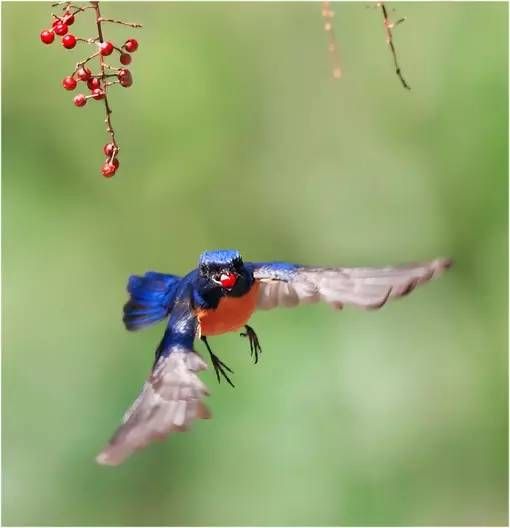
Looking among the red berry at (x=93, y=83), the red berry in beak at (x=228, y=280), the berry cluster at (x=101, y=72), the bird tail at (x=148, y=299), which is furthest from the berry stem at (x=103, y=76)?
the bird tail at (x=148, y=299)

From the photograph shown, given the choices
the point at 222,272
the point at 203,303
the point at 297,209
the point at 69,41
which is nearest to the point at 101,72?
the point at 69,41

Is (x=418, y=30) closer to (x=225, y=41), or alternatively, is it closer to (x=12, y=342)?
(x=225, y=41)

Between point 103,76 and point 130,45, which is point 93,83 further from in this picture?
point 103,76

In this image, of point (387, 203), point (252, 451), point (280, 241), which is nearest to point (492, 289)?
point (387, 203)

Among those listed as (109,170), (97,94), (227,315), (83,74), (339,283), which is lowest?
(227,315)

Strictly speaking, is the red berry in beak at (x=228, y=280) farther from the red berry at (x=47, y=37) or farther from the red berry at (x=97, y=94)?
the red berry at (x=47, y=37)
